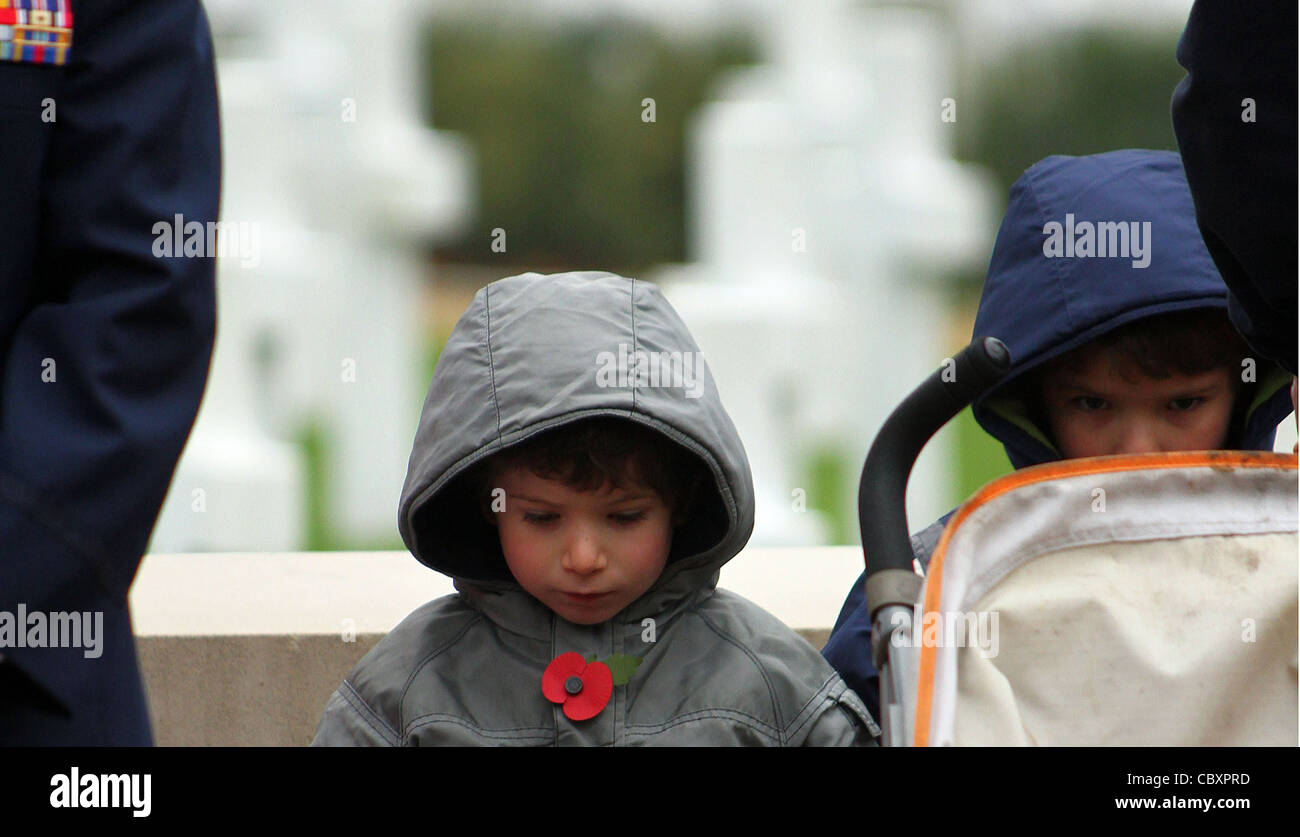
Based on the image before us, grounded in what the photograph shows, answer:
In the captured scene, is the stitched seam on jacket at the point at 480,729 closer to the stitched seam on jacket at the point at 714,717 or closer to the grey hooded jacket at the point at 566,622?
the grey hooded jacket at the point at 566,622

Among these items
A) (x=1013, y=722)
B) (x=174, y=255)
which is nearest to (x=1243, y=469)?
(x=1013, y=722)

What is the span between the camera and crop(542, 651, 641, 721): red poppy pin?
1.97m

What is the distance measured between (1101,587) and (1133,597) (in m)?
0.03

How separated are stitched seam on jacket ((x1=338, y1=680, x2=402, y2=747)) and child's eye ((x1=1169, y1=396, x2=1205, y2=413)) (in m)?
1.15

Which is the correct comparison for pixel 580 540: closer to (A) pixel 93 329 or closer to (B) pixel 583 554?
(B) pixel 583 554

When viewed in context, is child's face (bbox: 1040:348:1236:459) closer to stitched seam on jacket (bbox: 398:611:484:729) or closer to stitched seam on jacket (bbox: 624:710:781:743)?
stitched seam on jacket (bbox: 624:710:781:743)

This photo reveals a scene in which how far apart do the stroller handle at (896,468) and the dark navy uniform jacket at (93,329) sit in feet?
2.20

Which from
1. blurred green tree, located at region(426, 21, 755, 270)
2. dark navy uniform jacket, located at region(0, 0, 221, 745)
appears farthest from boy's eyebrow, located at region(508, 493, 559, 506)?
blurred green tree, located at region(426, 21, 755, 270)

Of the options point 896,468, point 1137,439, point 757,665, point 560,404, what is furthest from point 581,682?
point 1137,439

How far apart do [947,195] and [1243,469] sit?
4.46 m

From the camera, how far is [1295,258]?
1.38 m

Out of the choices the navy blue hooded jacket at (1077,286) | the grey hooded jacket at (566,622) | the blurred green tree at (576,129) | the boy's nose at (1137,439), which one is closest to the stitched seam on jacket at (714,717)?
the grey hooded jacket at (566,622)
